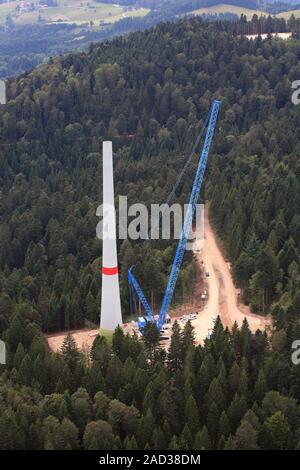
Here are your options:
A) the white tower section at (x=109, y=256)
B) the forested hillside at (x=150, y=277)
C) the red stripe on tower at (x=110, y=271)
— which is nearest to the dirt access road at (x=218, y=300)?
the forested hillside at (x=150, y=277)

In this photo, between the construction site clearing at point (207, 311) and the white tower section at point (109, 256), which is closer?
the white tower section at point (109, 256)

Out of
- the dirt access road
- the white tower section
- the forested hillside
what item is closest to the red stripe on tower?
the white tower section

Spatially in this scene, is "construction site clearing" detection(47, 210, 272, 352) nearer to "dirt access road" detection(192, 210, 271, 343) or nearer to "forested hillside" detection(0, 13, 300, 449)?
"dirt access road" detection(192, 210, 271, 343)

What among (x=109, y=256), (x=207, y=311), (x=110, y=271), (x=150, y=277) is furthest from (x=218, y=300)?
(x=109, y=256)

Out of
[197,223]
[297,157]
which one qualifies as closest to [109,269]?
[197,223]

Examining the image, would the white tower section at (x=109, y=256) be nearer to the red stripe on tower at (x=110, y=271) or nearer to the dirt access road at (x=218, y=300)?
the red stripe on tower at (x=110, y=271)

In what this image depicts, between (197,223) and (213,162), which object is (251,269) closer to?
(197,223)

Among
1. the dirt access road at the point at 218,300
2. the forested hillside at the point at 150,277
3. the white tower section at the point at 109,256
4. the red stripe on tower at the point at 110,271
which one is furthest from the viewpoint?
the dirt access road at the point at 218,300
